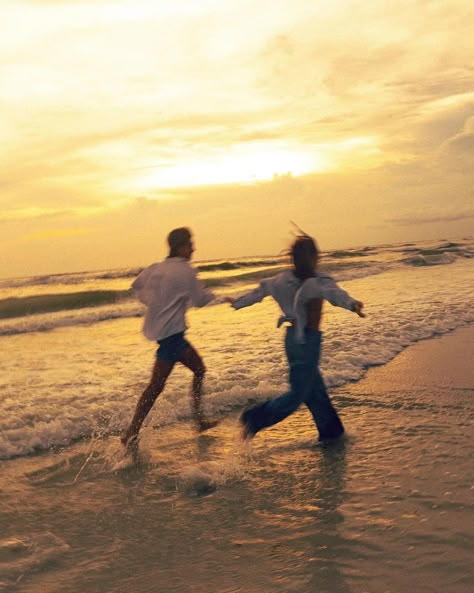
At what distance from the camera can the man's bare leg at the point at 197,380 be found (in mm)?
5980

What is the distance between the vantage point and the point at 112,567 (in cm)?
348

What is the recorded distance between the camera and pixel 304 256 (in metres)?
5.11

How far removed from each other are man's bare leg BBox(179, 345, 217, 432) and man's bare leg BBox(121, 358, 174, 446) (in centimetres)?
20

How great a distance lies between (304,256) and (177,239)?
137 centimetres

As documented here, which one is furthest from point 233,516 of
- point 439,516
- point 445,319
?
point 445,319

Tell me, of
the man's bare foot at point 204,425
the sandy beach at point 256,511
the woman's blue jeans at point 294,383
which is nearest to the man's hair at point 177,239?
the woman's blue jeans at point 294,383

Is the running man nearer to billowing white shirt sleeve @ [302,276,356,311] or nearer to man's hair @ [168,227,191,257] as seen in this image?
man's hair @ [168,227,191,257]

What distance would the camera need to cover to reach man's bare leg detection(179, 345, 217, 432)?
5980mm

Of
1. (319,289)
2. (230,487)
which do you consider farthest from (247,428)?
(319,289)

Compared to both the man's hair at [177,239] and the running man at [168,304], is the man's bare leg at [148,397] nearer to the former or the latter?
the running man at [168,304]

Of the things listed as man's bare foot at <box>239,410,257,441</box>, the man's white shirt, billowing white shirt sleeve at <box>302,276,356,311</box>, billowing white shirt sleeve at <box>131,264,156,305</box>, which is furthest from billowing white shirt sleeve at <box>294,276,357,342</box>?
billowing white shirt sleeve at <box>131,264,156,305</box>

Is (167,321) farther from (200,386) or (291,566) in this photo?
(291,566)

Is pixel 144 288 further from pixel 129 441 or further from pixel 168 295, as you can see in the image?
pixel 129 441

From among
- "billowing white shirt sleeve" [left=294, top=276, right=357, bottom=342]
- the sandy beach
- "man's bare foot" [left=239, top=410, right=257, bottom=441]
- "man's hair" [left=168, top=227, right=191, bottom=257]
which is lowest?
the sandy beach
